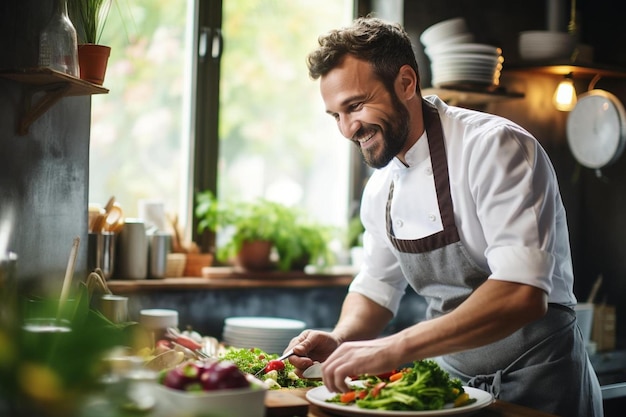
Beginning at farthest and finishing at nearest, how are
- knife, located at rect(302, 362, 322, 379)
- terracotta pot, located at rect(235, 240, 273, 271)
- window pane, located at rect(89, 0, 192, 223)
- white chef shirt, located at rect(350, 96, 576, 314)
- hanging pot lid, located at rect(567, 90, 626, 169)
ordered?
hanging pot lid, located at rect(567, 90, 626, 169) < terracotta pot, located at rect(235, 240, 273, 271) < window pane, located at rect(89, 0, 192, 223) < knife, located at rect(302, 362, 322, 379) < white chef shirt, located at rect(350, 96, 576, 314)

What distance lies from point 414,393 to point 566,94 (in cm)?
286

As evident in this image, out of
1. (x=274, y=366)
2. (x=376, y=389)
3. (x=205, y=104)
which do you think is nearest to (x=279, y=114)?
(x=205, y=104)

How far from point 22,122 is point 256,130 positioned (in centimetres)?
180

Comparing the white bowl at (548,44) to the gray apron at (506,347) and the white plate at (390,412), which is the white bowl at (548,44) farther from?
the white plate at (390,412)

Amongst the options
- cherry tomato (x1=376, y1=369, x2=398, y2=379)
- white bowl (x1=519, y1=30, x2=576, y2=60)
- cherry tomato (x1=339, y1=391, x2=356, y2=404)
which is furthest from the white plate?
white bowl (x1=519, y1=30, x2=576, y2=60)

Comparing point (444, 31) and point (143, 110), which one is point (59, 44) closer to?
point (143, 110)

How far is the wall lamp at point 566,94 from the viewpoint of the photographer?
13.5 ft

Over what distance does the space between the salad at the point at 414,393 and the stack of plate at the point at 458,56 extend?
2.22 meters

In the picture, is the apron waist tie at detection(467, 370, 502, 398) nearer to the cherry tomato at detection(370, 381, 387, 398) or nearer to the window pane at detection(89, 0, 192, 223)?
the cherry tomato at detection(370, 381, 387, 398)

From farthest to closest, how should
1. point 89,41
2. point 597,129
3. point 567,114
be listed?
point 567,114, point 597,129, point 89,41

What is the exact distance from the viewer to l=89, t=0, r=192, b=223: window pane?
3508mm

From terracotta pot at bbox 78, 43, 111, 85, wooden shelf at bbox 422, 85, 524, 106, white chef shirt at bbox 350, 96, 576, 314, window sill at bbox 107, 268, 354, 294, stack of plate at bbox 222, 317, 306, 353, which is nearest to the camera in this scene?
white chef shirt at bbox 350, 96, 576, 314

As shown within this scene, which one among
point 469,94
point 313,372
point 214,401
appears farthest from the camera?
point 469,94

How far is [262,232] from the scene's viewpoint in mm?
3611
